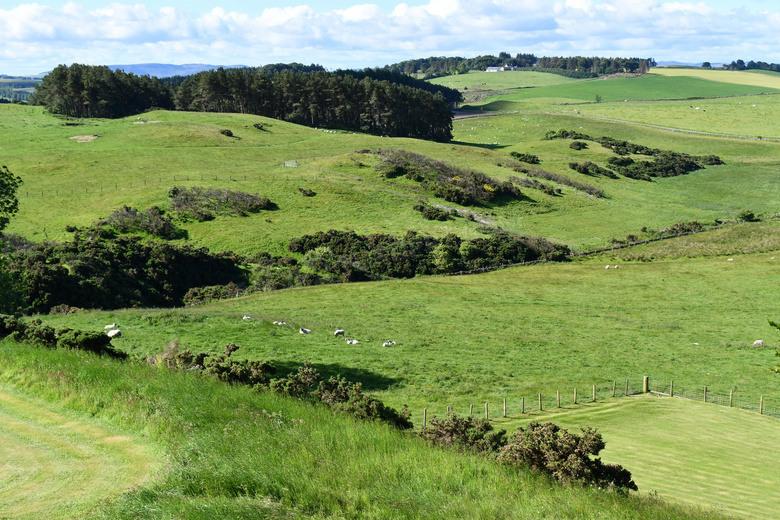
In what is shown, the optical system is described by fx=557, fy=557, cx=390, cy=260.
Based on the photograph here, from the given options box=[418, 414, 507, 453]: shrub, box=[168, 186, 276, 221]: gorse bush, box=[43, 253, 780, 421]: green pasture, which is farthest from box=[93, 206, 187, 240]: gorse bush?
box=[418, 414, 507, 453]: shrub

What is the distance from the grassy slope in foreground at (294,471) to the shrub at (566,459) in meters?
0.59

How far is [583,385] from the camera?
2972 centimetres

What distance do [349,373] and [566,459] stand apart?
54.5 feet

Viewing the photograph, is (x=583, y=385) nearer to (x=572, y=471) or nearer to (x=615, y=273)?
(x=572, y=471)

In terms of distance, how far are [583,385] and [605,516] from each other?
20176 millimetres

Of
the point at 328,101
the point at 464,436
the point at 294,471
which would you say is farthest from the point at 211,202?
the point at 328,101

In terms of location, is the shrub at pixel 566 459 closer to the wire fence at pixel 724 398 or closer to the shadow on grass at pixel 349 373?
the shadow on grass at pixel 349 373

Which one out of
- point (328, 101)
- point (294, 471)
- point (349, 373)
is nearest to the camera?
point (294, 471)

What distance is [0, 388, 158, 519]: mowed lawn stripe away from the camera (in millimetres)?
10859

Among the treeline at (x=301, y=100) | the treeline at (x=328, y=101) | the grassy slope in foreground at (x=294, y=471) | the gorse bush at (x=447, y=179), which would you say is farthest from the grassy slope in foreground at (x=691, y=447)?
the treeline at (x=301, y=100)

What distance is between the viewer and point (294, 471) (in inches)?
437

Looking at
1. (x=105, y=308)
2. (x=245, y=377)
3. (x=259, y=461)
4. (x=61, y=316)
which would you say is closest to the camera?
(x=259, y=461)

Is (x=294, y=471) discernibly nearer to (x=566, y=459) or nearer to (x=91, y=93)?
(x=566, y=459)

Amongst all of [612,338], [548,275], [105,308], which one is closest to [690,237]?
[548,275]
